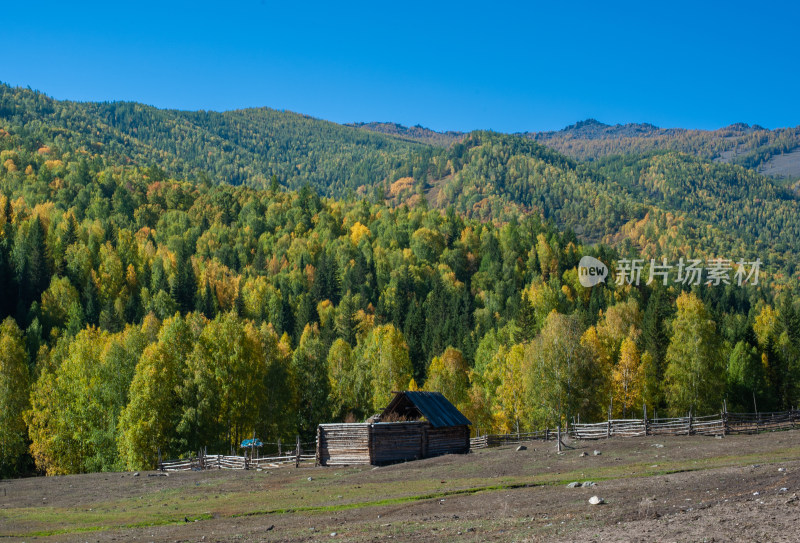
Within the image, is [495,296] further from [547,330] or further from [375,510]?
[375,510]

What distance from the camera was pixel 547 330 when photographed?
214 ft

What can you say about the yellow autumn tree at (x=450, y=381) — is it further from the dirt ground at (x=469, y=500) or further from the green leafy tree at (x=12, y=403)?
the green leafy tree at (x=12, y=403)

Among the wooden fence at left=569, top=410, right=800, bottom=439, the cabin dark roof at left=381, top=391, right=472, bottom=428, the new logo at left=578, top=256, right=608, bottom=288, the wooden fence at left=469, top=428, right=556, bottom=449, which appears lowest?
the wooden fence at left=469, top=428, right=556, bottom=449

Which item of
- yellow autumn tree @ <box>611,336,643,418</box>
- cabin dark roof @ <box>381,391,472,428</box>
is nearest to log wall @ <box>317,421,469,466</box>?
cabin dark roof @ <box>381,391,472,428</box>

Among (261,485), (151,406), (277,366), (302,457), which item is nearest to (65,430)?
(151,406)

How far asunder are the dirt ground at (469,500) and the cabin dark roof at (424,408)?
16.4 feet

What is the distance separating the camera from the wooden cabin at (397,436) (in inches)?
1870

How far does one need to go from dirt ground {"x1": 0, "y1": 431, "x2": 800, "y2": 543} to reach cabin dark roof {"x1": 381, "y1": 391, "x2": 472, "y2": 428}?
4989 mm

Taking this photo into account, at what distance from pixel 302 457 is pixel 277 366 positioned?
1494 cm

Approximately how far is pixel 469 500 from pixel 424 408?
2453 centimetres

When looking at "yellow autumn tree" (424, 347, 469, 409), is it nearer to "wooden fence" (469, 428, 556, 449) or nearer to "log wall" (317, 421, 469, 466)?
"wooden fence" (469, 428, 556, 449)

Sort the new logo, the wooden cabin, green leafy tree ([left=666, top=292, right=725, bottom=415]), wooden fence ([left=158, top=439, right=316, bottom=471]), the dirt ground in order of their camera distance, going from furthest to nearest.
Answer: the new logo → green leafy tree ([left=666, top=292, right=725, bottom=415]) → wooden fence ([left=158, top=439, right=316, bottom=471]) → the wooden cabin → the dirt ground

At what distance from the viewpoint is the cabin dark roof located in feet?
164

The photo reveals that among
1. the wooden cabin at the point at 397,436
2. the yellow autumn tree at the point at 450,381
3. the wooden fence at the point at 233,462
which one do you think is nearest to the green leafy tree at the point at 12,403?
the wooden fence at the point at 233,462
